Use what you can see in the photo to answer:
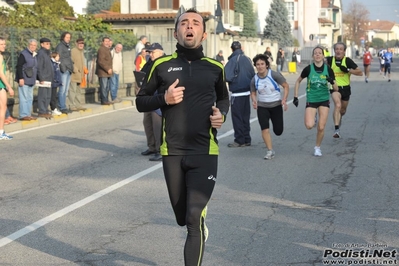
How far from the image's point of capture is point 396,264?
632 cm

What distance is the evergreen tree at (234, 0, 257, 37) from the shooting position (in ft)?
243

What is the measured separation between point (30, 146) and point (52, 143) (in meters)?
0.53

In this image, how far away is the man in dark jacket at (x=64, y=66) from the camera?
1962 centimetres

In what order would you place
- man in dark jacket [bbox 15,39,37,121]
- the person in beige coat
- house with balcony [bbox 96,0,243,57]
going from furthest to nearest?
house with balcony [bbox 96,0,243,57]
the person in beige coat
man in dark jacket [bbox 15,39,37,121]

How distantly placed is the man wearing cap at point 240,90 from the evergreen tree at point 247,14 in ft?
198

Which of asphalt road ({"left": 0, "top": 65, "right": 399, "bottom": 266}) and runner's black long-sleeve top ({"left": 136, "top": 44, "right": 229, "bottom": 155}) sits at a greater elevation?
runner's black long-sleeve top ({"left": 136, "top": 44, "right": 229, "bottom": 155})

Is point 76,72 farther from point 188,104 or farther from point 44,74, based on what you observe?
point 188,104

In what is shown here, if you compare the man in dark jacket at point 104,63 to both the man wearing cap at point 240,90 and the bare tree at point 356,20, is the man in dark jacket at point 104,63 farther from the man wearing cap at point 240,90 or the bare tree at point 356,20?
the bare tree at point 356,20

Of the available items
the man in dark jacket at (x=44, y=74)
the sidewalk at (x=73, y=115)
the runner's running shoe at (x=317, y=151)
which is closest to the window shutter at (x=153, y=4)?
the sidewalk at (x=73, y=115)

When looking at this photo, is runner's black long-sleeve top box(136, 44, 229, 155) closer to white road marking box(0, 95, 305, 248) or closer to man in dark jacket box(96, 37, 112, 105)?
white road marking box(0, 95, 305, 248)

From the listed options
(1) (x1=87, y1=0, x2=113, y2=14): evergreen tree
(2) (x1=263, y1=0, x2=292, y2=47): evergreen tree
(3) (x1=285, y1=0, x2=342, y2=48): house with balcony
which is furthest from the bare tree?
(1) (x1=87, y1=0, x2=113, y2=14): evergreen tree

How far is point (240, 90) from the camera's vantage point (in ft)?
46.3

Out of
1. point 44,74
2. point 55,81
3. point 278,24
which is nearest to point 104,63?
point 55,81

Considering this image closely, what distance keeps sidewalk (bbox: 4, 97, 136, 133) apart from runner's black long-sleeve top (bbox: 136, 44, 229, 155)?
11.7 m
